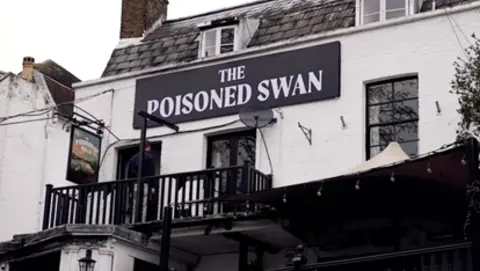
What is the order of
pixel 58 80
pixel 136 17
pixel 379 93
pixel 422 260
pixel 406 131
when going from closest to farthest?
pixel 422 260, pixel 406 131, pixel 379 93, pixel 136 17, pixel 58 80

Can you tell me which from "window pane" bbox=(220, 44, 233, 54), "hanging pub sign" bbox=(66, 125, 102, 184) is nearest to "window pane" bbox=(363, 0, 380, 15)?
"window pane" bbox=(220, 44, 233, 54)

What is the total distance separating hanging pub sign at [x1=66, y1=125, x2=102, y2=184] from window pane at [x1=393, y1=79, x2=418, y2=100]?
19.4 feet

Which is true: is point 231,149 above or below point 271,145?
above

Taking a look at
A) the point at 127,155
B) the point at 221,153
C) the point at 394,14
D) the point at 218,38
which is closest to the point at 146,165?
the point at 127,155

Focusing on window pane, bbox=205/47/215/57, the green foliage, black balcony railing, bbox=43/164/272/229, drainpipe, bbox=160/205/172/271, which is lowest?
drainpipe, bbox=160/205/172/271

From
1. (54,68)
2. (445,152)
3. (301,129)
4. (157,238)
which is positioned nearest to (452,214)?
(445,152)

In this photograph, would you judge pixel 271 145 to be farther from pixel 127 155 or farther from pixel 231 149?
pixel 127 155

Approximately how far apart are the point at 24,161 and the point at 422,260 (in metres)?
13.8

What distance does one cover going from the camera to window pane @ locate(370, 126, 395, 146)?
60.0 ft

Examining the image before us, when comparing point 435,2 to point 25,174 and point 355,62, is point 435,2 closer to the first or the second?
point 355,62

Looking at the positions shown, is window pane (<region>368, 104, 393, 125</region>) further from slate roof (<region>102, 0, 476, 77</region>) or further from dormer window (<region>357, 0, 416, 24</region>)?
slate roof (<region>102, 0, 476, 77</region>)

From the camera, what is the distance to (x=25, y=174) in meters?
25.1

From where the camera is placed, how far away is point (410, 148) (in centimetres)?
1794

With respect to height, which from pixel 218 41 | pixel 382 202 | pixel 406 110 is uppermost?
pixel 218 41
